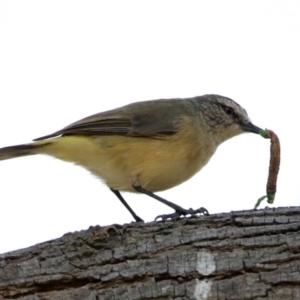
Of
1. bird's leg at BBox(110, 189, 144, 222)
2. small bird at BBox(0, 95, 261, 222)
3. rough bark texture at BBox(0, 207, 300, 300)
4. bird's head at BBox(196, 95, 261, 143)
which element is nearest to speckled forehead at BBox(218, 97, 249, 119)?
bird's head at BBox(196, 95, 261, 143)

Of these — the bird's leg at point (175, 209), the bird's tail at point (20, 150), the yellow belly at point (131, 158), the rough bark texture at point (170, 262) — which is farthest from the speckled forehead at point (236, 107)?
the rough bark texture at point (170, 262)

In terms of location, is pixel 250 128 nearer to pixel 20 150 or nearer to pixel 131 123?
pixel 131 123

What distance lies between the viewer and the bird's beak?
24.5 feet

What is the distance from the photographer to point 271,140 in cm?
648

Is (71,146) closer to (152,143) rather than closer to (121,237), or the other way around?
(152,143)

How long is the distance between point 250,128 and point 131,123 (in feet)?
4.50

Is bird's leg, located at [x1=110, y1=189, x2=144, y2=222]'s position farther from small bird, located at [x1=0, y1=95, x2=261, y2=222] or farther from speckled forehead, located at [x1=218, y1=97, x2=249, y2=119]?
A: speckled forehead, located at [x1=218, y1=97, x2=249, y2=119]

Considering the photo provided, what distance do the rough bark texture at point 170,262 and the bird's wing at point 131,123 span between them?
179cm

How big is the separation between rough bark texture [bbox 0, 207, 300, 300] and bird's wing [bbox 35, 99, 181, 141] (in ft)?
5.88

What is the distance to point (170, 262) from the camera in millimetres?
4668

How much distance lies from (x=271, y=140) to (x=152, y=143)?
115 centimetres

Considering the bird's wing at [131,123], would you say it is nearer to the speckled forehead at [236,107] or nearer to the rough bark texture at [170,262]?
the speckled forehead at [236,107]

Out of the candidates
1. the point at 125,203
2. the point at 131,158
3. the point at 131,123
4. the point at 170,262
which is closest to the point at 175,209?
the point at 131,158

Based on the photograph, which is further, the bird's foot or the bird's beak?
→ the bird's beak
